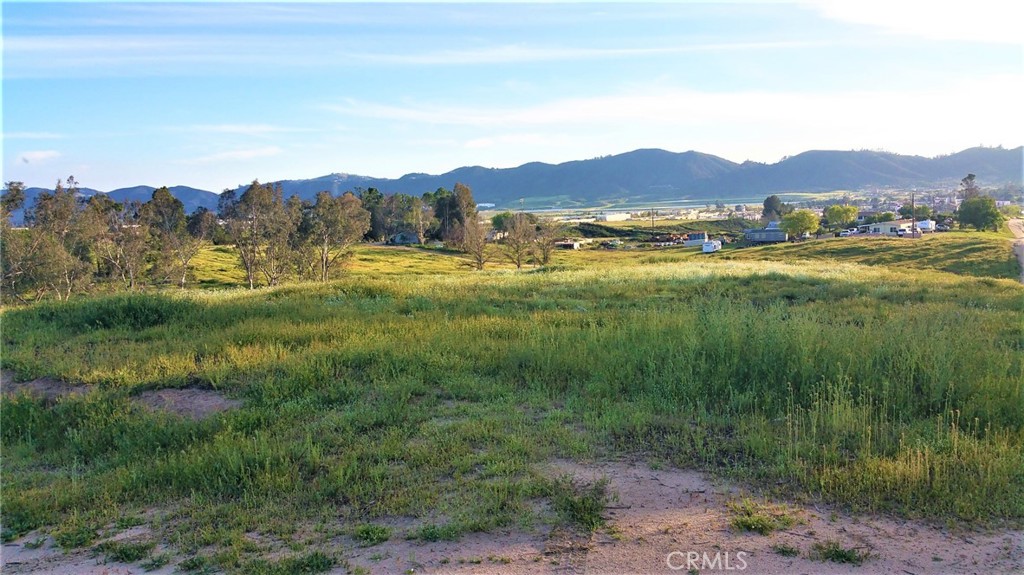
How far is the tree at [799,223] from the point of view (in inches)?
4301

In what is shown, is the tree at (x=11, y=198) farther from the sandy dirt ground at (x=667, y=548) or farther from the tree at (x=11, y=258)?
the sandy dirt ground at (x=667, y=548)

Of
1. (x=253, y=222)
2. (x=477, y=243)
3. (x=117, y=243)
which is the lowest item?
(x=477, y=243)

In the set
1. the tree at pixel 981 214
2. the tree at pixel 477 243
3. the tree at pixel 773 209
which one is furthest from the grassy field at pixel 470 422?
the tree at pixel 773 209

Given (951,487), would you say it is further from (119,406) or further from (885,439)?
(119,406)

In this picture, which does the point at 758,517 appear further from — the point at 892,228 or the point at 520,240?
the point at 892,228

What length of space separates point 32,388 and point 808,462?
31.1 feet

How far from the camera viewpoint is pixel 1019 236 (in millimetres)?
75938

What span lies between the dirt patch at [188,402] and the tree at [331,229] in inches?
1929

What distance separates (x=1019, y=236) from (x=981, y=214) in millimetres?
19476

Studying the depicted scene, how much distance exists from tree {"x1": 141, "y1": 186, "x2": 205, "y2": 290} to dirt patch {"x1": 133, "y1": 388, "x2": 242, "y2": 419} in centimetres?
4886

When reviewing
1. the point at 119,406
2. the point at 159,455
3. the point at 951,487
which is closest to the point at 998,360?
the point at 951,487

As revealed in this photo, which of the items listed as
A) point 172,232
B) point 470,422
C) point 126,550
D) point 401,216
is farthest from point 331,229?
point 126,550

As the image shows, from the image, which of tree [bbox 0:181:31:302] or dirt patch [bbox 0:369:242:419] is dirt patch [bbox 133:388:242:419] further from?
tree [bbox 0:181:31:302]

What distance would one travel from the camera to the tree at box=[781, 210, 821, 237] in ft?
358
